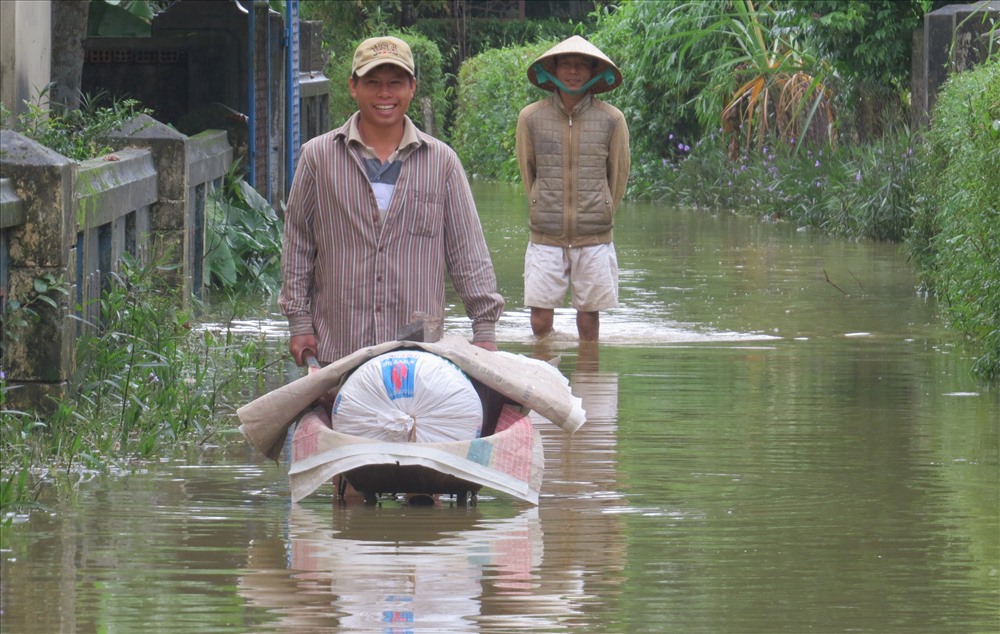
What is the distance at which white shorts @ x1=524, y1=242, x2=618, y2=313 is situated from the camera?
11898mm

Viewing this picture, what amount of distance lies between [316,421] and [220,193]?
24.3ft

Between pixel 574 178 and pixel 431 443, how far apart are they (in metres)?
5.32

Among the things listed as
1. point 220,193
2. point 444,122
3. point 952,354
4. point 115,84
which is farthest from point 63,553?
point 444,122

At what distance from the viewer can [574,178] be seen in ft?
38.9

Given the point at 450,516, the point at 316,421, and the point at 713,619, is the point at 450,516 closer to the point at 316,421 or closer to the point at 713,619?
the point at 316,421

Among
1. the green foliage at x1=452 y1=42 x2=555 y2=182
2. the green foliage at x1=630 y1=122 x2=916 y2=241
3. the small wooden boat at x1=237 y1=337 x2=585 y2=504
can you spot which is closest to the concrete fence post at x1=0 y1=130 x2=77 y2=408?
the small wooden boat at x1=237 y1=337 x2=585 y2=504

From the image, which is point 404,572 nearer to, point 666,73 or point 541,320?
point 541,320

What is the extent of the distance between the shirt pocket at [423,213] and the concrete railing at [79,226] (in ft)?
5.30

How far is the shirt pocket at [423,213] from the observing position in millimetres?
7215

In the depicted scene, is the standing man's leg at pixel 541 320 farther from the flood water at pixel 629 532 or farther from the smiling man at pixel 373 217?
the smiling man at pixel 373 217

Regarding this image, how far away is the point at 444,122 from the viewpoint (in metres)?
37.1

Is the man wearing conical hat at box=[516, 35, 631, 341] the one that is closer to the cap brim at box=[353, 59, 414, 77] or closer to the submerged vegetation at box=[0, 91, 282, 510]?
the submerged vegetation at box=[0, 91, 282, 510]

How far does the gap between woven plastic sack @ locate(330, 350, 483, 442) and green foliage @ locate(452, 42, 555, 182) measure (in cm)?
2298

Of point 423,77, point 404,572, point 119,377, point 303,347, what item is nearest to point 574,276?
point 119,377
